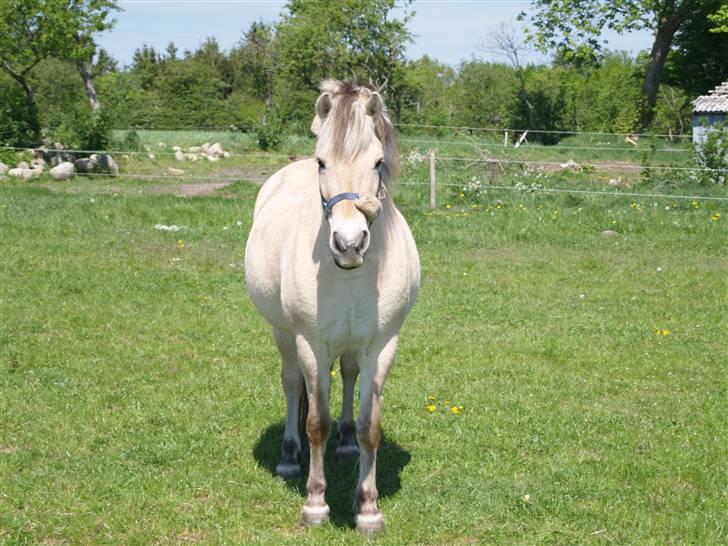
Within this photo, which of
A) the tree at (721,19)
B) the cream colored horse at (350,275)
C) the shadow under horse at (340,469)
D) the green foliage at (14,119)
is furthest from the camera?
the tree at (721,19)

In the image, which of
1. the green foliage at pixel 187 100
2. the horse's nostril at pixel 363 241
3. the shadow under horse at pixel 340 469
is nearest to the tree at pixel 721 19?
the green foliage at pixel 187 100

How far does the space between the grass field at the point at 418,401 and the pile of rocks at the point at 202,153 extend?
12924 millimetres

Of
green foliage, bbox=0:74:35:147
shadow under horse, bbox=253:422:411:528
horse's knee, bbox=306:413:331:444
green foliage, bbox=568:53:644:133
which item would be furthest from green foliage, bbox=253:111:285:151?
horse's knee, bbox=306:413:331:444

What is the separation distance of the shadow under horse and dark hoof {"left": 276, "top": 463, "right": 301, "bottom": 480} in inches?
1.0

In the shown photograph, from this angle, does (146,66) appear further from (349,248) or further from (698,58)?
(349,248)

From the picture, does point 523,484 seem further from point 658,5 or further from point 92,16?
point 658,5

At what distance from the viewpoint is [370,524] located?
4059mm

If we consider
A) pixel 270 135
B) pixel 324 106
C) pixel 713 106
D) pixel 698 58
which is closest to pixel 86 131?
pixel 270 135

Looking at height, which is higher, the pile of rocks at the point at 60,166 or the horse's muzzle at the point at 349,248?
the horse's muzzle at the point at 349,248

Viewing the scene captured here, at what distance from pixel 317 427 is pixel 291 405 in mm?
882

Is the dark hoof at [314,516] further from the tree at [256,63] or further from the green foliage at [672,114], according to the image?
the tree at [256,63]

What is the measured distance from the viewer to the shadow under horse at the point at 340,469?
175 inches

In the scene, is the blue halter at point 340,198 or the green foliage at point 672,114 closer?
the blue halter at point 340,198

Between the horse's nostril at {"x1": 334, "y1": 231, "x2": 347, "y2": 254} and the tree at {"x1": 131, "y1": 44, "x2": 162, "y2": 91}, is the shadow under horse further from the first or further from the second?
the tree at {"x1": 131, "y1": 44, "x2": 162, "y2": 91}
